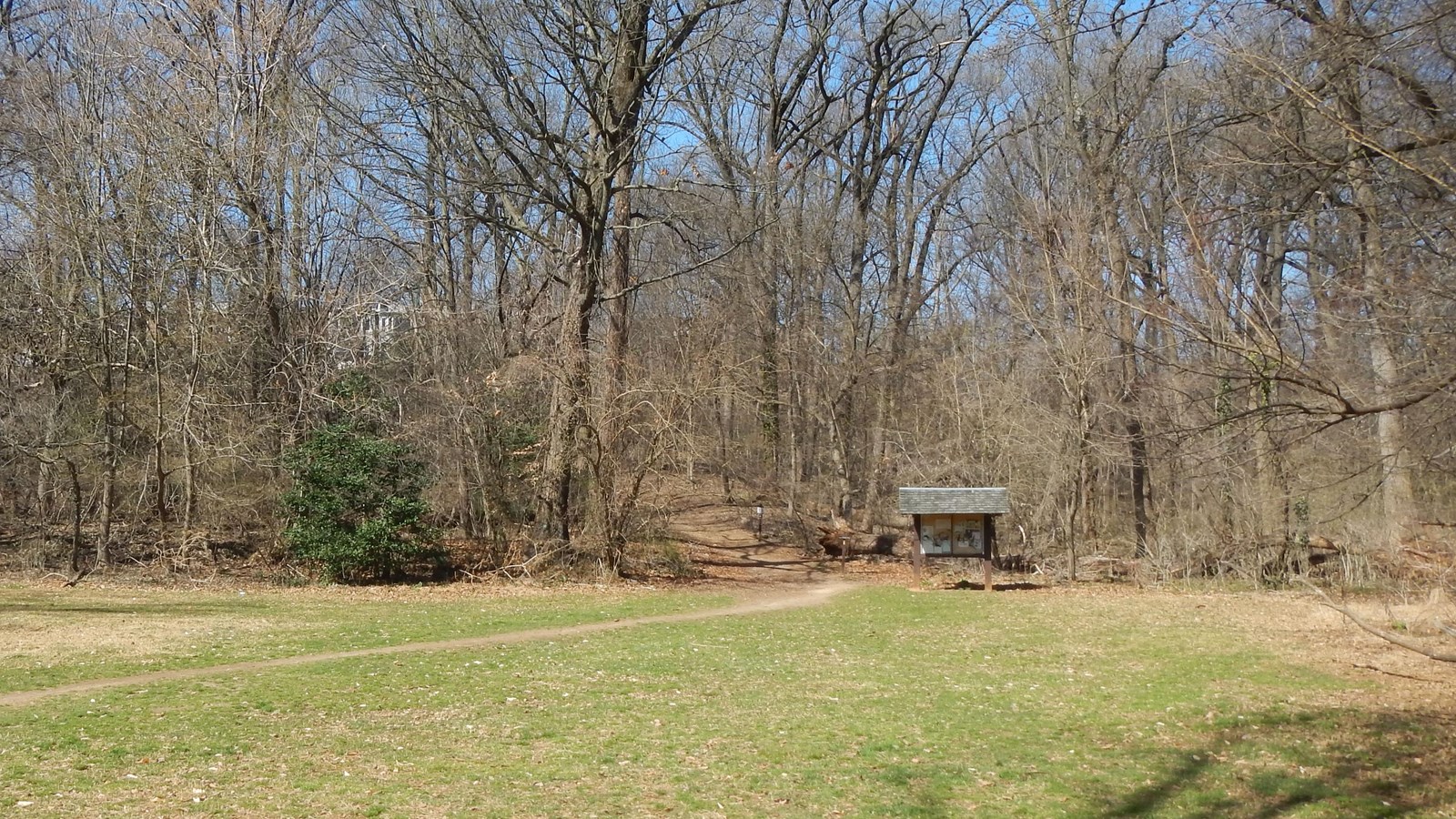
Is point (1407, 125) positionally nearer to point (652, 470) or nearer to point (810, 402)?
point (652, 470)

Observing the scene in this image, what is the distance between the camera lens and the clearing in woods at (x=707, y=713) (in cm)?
727

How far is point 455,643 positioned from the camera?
44.5 ft

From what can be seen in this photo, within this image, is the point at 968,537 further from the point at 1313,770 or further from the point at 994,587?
the point at 1313,770

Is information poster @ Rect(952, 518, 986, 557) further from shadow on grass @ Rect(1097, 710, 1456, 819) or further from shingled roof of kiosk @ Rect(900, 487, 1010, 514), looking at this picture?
shadow on grass @ Rect(1097, 710, 1456, 819)

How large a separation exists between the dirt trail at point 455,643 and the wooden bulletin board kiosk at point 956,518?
7.59ft

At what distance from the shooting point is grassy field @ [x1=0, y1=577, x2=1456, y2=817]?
23.5 feet

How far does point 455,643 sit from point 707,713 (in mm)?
4992

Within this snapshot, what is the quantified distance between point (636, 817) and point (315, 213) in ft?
67.3

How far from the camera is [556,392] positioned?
21.0 metres

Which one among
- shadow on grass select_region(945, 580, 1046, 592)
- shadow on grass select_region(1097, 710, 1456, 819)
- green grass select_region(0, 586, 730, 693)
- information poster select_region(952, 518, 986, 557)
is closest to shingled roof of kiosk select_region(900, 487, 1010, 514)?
information poster select_region(952, 518, 986, 557)

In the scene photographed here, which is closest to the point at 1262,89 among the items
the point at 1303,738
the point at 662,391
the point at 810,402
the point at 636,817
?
the point at 1303,738

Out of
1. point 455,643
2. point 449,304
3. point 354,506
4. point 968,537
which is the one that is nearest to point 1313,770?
point 455,643

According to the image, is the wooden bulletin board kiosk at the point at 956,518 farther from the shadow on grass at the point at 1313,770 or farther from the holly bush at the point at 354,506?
the shadow on grass at the point at 1313,770

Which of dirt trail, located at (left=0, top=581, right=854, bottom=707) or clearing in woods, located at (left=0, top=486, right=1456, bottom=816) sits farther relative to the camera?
dirt trail, located at (left=0, top=581, right=854, bottom=707)
